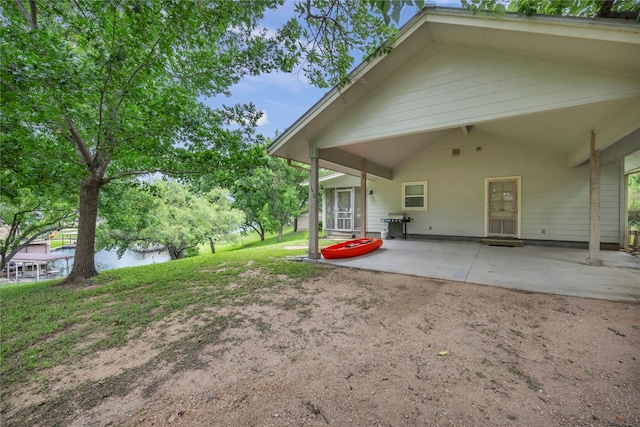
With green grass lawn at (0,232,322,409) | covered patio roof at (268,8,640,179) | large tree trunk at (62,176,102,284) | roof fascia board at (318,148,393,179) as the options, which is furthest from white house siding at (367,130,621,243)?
large tree trunk at (62,176,102,284)

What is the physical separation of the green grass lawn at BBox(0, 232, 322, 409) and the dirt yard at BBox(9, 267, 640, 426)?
31cm

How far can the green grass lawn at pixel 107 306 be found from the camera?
2449 millimetres

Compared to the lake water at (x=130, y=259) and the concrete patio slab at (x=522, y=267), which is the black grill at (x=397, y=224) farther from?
the lake water at (x=130, y=259)

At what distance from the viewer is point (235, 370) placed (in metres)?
2.10

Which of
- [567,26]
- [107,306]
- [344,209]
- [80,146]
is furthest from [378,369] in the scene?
[344,209]

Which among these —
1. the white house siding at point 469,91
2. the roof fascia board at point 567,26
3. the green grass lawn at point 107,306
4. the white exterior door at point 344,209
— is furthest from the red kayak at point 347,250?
the roof fascia board at point 567,26

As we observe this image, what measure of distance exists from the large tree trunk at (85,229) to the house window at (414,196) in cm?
948

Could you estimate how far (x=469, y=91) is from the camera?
4168 mm

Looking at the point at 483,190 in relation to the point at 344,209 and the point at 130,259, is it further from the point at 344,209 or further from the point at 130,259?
the point at 130,259

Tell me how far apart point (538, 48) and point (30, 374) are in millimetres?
6874

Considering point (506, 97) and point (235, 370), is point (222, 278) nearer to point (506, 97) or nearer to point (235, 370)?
point (235, 370)

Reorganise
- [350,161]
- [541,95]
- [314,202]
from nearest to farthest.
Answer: [541,95] → [314,202] → [350,161]

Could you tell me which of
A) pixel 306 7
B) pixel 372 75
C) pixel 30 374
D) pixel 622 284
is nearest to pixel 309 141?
pixel 372 75

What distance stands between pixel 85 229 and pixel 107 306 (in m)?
2.55
